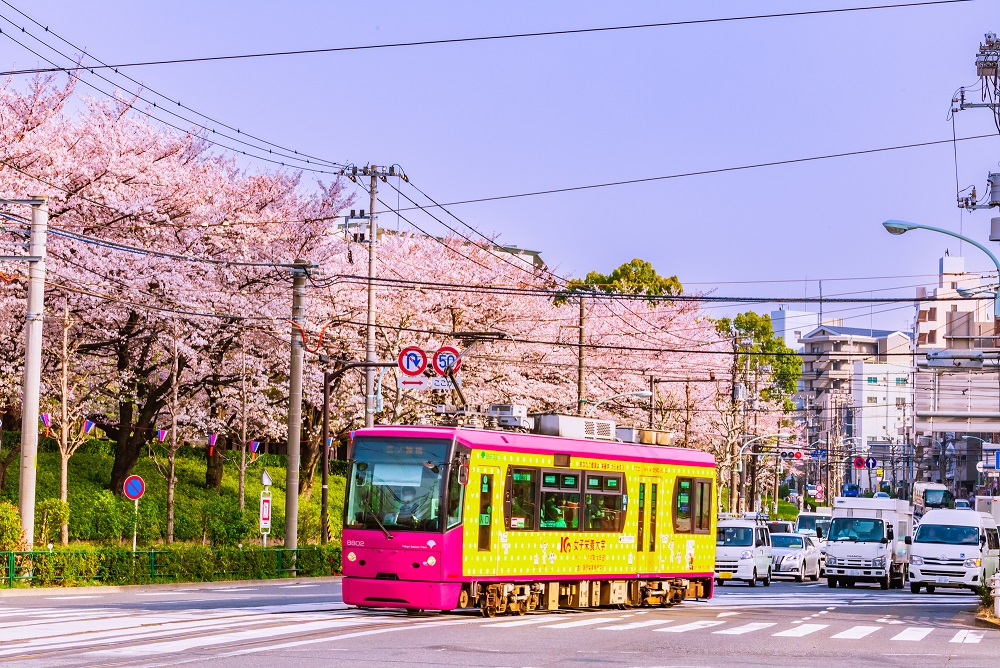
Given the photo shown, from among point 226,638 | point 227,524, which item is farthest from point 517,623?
point 227,524

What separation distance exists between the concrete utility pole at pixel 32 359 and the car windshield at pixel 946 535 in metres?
23.6

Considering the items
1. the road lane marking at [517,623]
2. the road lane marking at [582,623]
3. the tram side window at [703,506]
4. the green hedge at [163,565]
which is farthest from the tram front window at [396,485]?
the green hedge at [163,565]

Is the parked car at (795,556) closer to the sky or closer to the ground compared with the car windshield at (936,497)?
closer to the ground

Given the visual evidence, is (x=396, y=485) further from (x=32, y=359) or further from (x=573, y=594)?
(x=32, y=359)

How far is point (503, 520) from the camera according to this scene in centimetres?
2206

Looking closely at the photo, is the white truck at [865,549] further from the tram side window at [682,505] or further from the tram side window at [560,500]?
the tram side window at [560,500]

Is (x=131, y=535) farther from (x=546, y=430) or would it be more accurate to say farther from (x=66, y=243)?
(x=546, y=430)

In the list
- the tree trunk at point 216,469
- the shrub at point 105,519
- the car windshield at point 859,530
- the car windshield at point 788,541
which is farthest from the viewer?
the tree trunk at point 216,469

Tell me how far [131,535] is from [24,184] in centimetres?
1086

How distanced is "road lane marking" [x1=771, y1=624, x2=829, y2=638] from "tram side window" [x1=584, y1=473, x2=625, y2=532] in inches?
153

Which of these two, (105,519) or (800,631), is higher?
(105,519)

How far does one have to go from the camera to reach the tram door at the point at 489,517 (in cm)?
2153

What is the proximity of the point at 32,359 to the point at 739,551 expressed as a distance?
2077 centimetres

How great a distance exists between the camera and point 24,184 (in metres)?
34.4
